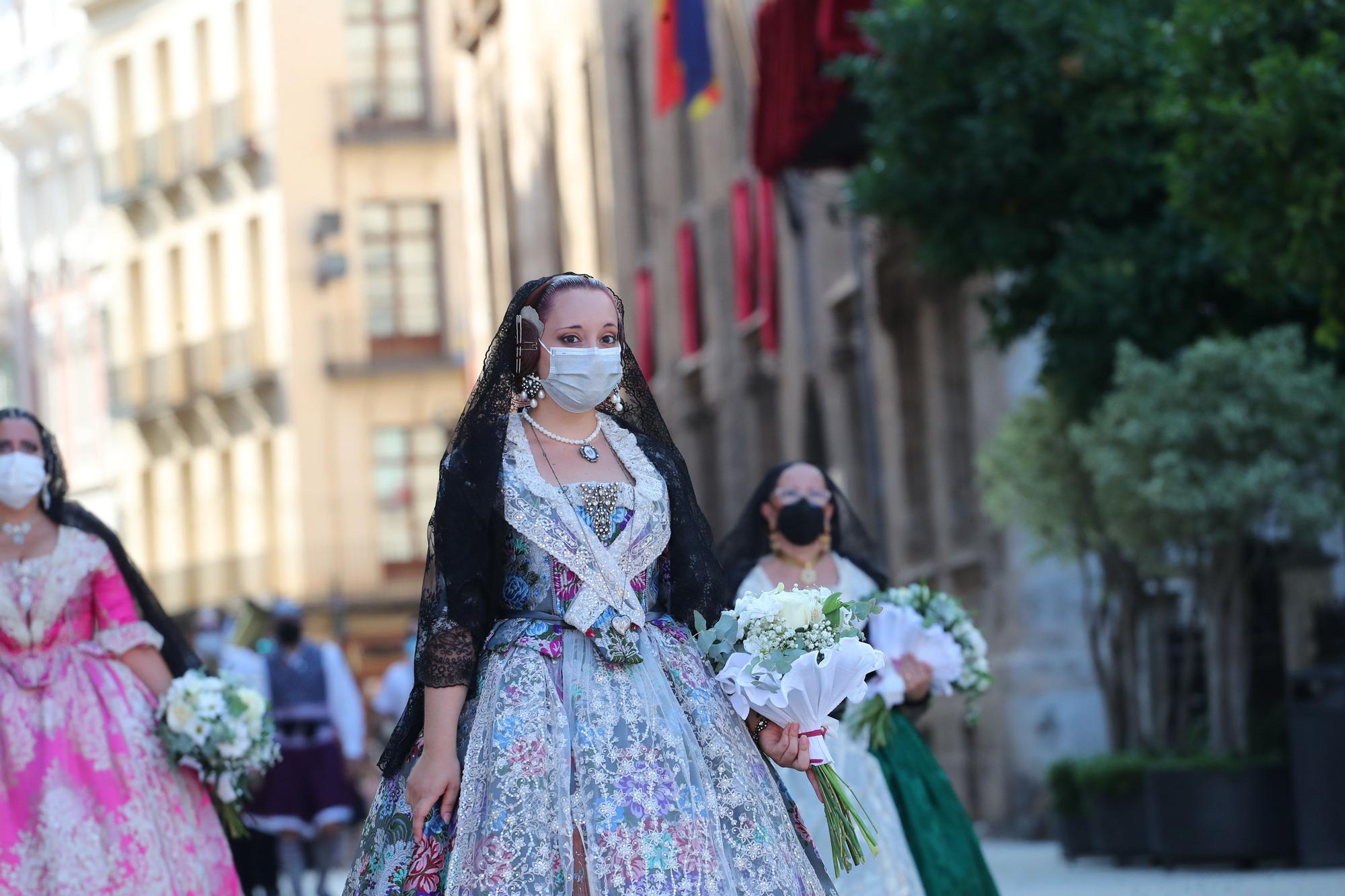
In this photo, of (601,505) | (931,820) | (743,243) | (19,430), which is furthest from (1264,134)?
(743,243)

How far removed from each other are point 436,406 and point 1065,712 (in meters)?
29.9

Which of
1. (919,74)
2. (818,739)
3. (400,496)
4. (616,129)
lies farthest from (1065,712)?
(400,496)

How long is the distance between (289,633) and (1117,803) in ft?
16.9

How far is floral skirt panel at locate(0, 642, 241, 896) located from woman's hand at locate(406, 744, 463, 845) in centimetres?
313

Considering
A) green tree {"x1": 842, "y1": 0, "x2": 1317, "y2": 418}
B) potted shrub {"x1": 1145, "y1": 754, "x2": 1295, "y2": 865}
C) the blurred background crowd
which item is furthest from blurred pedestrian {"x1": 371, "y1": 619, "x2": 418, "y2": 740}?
potted shrub {"x1": 1145, "y1": 754, "x2": 1295, "y2": 865}

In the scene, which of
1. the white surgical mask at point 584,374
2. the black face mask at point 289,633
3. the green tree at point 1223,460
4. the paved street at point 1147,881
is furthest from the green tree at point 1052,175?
the white surgical mask at point 584,374

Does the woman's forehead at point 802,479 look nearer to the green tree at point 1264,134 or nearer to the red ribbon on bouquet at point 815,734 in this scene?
the green tree at point 1264,134

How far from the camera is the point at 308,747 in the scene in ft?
56.0

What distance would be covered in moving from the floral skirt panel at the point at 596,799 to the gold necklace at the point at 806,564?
3713mm

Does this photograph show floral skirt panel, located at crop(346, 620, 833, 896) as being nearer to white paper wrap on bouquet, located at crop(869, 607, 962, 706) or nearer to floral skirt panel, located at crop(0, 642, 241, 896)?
floral skirt panel, located at crop(0, 642, 241, 896)

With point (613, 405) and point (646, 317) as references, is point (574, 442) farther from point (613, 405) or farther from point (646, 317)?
point (646, 317)

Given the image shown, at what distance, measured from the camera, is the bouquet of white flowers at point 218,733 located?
9.16 metres

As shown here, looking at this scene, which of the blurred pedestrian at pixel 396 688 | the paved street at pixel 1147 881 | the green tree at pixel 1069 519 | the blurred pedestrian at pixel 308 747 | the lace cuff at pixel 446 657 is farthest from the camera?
the blurred pedestrian at pixel 396 688

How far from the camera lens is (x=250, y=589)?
49.8 m
